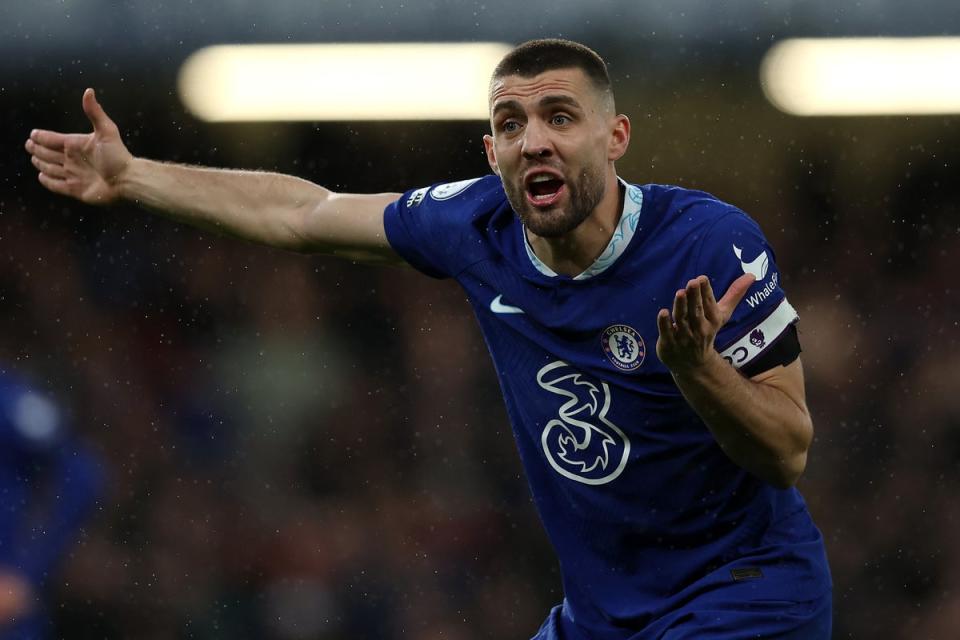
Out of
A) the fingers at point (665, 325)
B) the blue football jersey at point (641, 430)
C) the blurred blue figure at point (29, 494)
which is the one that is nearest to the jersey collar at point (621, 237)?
the blue football jersey at point (641, 430)

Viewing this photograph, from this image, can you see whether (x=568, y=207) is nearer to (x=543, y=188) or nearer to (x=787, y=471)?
(x=543, y=188)

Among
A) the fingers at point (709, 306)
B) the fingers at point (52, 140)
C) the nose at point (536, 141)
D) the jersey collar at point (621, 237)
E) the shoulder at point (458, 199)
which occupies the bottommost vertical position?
the fingers at point (709, 306)

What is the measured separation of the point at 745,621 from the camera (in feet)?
11.2

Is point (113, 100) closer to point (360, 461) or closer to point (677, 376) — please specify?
point (360, 461)

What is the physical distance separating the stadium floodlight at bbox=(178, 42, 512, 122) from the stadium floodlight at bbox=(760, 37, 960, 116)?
1595 millimetres

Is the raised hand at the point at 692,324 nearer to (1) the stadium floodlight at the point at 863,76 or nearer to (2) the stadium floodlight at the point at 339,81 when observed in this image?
(2) the stadium floodlight at the point at 339,81

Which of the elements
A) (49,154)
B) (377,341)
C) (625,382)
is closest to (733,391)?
(625,382)

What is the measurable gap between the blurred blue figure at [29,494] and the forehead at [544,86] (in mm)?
3582

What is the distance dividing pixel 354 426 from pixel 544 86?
533cm

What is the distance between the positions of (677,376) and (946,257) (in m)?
6.22

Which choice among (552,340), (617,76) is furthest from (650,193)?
(617,76)

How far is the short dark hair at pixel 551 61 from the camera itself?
364 centimetres

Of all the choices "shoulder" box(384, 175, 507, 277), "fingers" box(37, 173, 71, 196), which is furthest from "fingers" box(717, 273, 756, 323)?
"fingers" box(37, 173, 71, 196)

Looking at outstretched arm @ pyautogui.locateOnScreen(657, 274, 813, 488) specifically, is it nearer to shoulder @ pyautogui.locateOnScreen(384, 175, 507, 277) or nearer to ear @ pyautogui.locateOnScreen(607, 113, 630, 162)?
ear @ pyautogui.locateOnScreen(607, 113, 630, 162)
